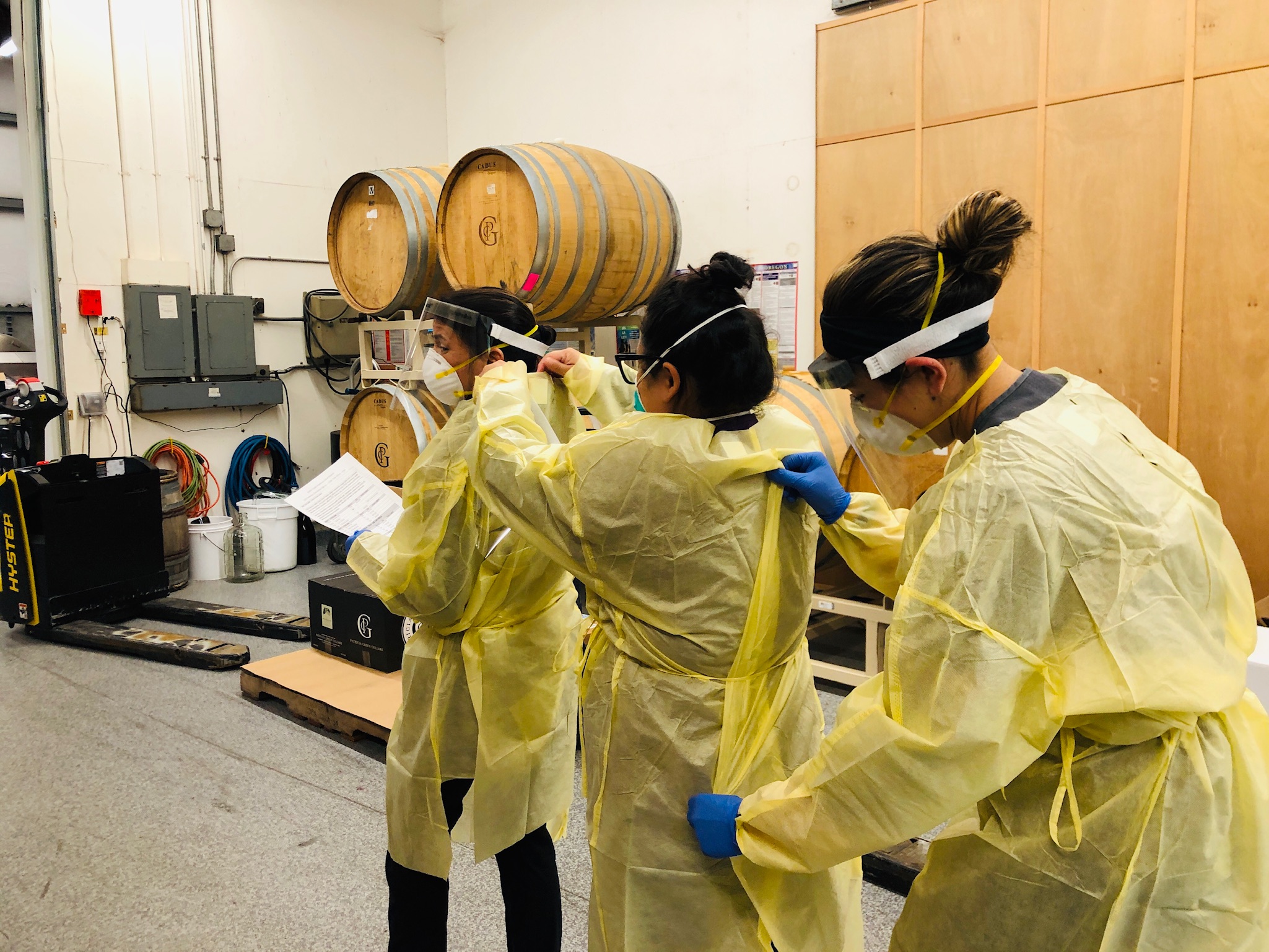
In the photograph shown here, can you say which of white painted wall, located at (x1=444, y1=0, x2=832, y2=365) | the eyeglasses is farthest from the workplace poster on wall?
the eyeglasses

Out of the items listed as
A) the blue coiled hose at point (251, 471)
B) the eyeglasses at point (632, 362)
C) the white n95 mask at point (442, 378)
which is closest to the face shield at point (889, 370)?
the eyeglasses at point (632, 362)

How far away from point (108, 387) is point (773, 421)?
526cm

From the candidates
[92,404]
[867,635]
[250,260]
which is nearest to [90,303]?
[92,404]

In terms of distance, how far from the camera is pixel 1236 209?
3102 millimetres

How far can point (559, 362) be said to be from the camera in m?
1.77

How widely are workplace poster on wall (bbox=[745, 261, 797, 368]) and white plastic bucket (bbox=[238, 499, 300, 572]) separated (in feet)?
9.92

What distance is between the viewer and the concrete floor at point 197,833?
2.12 meters

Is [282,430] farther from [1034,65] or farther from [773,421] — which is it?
[773,421]

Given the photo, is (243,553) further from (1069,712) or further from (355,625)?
(1069,712)

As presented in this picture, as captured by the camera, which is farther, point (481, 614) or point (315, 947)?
point (315, 947)

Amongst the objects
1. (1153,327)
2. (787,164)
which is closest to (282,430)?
(787,164)

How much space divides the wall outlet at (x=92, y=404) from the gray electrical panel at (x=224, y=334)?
0.57 meters

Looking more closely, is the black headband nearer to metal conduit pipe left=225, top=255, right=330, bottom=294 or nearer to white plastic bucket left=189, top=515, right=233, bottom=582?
white plastic bucket left=189, top=515, right=233, bottom=582

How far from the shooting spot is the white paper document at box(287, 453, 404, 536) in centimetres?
190
